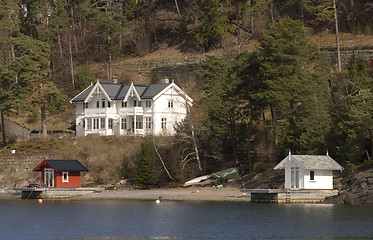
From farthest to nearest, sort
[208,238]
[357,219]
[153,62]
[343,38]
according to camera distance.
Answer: [153,62]
[343,38]
[357,219]
[208,238]

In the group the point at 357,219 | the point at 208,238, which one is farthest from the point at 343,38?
the point at 208,238

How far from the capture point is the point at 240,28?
366 ft

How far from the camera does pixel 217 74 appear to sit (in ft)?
258

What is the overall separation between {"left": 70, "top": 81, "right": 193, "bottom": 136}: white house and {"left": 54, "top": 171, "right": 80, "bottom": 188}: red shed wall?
1837 cm

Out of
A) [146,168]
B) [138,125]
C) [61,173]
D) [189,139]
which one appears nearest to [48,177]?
[61,173]

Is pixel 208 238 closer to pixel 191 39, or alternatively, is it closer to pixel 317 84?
pixel 317 84

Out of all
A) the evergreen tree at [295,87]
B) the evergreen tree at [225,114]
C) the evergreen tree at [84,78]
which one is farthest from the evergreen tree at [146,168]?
the evergreen tree at [84,78]

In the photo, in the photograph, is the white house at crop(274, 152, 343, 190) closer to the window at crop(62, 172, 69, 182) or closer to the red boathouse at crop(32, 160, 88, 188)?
the red boathouse at crop(32, 160, 88, 188)

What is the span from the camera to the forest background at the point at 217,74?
64125 mm

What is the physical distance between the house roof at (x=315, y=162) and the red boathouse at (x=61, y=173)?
20.3 meters

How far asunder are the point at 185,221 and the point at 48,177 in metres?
24.1

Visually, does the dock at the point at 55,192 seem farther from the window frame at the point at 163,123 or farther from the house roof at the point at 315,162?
the window frame at the point at 163,123

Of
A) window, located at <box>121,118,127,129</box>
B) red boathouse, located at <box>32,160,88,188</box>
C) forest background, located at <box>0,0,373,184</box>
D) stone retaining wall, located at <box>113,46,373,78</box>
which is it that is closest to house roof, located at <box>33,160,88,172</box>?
red boathouse, located at <box>32,160,88,188</box>

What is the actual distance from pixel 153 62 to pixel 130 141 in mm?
27740
